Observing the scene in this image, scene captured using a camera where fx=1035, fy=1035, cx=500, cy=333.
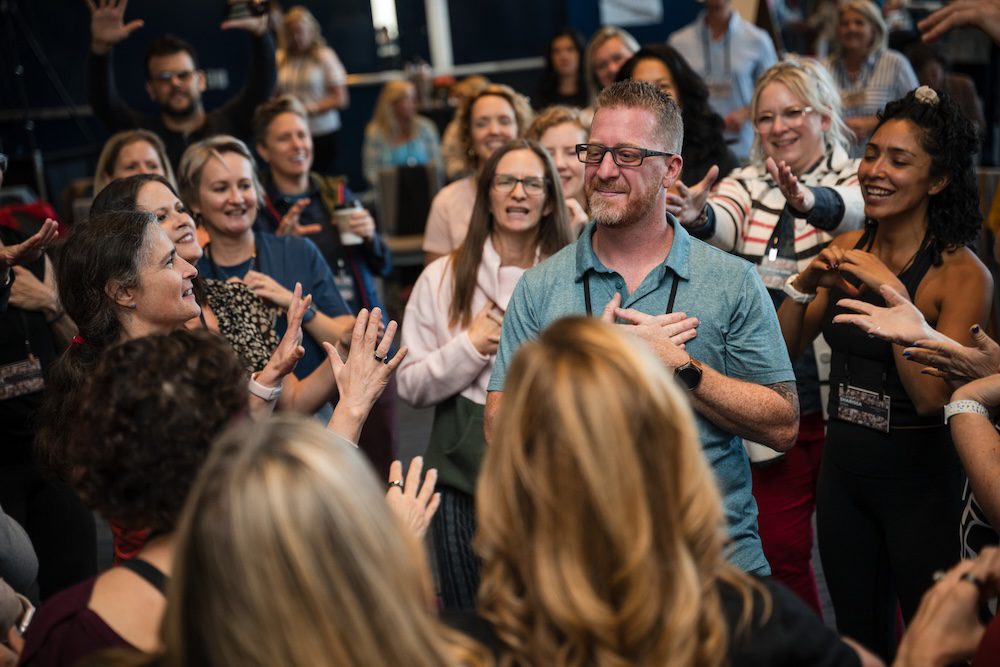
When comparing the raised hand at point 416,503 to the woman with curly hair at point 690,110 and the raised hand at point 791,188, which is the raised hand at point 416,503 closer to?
the raised hand at point 791,188

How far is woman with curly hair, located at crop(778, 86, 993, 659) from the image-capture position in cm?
266

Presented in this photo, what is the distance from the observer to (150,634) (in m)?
1.46

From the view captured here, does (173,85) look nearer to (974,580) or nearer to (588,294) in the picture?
(588,294)

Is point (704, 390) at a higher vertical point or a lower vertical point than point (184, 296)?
lower

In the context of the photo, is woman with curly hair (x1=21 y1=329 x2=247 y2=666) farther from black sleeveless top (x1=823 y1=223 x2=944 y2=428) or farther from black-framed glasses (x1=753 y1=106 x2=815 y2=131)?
black-framed glasses (x1=753 y1=106 x2=815 y2=131)

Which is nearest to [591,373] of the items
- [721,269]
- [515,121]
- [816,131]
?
[721,269]

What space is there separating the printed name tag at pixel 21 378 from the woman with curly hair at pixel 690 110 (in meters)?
2.25

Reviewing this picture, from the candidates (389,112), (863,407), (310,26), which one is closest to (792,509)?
(863,407)

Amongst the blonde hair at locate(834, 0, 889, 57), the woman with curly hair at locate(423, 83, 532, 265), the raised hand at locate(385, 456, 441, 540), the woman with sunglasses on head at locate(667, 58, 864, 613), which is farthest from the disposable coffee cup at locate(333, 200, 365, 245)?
the blonde hair at locate(834, 0, 889, 57)

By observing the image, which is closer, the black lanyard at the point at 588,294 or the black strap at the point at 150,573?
the black strap at the point at 150,573

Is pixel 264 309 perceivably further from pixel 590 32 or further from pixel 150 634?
pixel 590 32

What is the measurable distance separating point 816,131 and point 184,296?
2069 millimetres

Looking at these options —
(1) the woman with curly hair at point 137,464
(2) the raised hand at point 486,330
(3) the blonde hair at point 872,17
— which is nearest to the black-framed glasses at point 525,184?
(2) the raised hand at point 486,330

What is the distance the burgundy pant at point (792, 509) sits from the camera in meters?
3.12
